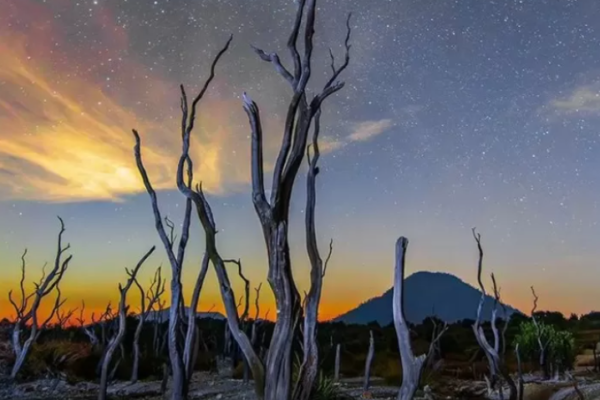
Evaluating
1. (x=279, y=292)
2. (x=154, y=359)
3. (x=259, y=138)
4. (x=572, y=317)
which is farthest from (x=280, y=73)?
(x=572, y=317)

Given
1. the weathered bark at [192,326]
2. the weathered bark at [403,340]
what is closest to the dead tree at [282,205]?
the weathered bark at [403,340]

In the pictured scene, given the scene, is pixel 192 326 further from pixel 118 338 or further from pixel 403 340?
pixel 403 340

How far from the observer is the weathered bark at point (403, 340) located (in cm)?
738

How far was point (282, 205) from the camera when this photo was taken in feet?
19.5

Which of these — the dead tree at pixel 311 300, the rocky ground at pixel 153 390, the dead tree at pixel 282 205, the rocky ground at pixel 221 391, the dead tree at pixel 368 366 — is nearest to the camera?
the dead tree at pixel 282 205

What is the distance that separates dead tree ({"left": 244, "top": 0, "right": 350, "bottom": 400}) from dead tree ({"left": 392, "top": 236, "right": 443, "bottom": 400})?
6.84 ft

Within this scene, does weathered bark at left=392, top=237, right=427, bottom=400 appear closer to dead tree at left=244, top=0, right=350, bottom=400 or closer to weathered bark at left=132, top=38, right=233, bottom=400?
dead tree at left=244, top=0, right=350, bottom=400

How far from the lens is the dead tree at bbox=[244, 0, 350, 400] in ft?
18.9

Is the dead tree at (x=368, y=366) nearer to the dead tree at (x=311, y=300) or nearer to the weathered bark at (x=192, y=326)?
the weathered bark at (x=192, y=326)

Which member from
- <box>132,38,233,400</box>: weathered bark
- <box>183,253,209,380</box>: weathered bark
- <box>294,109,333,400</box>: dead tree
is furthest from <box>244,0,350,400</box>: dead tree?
<box>183,253,209,380</box>: weathered bark

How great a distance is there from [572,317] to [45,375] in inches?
1677

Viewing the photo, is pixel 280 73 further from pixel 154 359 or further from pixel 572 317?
pixel 572 317

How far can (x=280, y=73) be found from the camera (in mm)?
6547

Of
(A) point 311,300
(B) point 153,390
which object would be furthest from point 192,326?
(B) point 153,390
